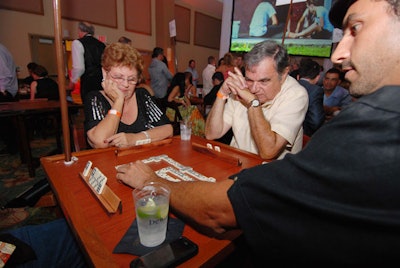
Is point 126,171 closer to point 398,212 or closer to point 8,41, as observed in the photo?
point 398,212

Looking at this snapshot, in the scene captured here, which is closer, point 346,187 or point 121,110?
point 346,187

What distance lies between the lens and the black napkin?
686 mm

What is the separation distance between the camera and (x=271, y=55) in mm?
1692

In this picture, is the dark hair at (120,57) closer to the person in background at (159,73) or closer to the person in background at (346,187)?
the person in background at (346,187)

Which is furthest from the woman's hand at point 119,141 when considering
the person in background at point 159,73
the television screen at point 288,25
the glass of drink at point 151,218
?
the person in background at point 159,73

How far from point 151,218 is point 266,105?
4.60 ft

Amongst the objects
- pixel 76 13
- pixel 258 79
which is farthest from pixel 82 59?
pixel 76 13

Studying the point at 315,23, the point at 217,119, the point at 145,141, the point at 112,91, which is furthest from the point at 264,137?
the point at 315,23

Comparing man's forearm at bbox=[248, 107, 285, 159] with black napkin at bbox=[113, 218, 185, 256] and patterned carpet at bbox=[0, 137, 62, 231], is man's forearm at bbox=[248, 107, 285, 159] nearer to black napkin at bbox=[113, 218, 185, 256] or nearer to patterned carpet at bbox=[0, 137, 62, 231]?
black napkin at bbox=[113, 218, 185, 256]

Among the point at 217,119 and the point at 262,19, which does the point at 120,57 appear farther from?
the point at 262,19

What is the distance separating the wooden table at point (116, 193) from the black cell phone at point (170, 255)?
2 cm

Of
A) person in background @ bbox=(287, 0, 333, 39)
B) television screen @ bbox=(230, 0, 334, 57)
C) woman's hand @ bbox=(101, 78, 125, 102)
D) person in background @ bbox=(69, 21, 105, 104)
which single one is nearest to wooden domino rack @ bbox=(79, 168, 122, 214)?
→ woman's hand @ bbox=(101, 78, 125, 102)

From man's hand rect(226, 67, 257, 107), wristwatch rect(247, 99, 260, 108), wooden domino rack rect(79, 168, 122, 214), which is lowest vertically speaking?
wooden domino rack rect(79, 168, 122, 214)

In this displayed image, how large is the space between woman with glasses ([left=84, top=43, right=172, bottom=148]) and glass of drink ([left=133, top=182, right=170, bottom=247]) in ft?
2.91
